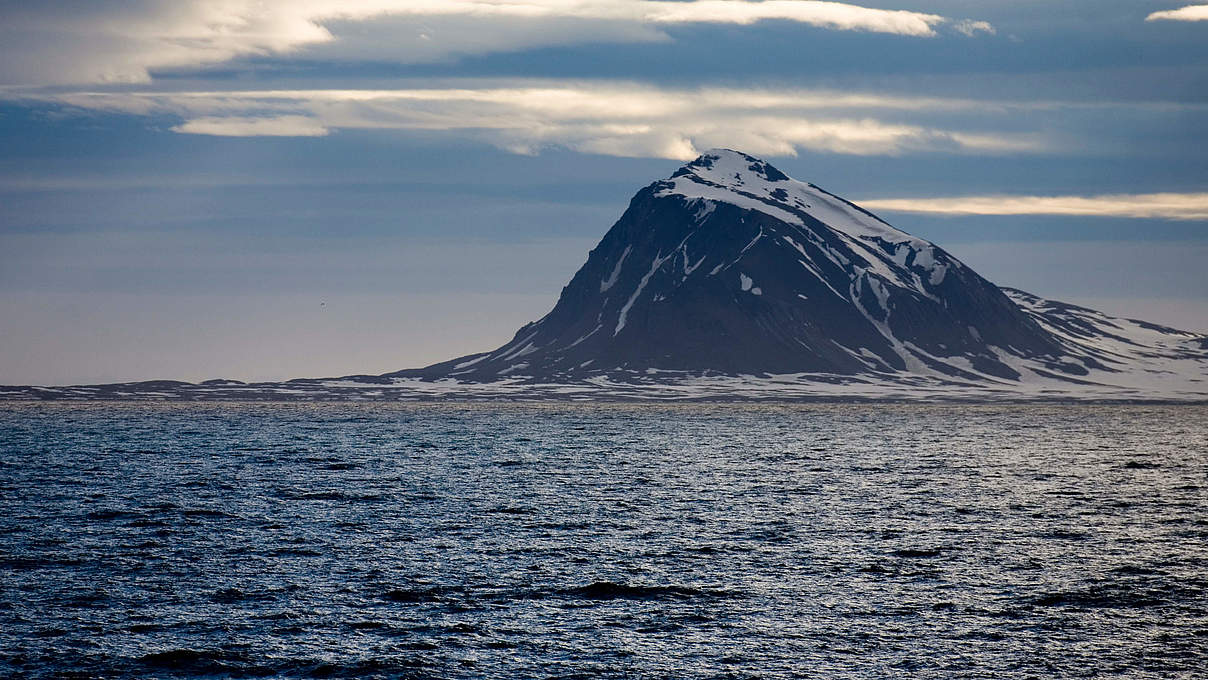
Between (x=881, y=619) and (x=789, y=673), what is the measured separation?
866cm

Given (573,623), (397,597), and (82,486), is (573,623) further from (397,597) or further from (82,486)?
(82,486)

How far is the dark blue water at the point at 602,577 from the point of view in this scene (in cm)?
4131

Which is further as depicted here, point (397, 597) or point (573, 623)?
point (397, 597)

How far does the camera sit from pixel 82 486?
103 metres

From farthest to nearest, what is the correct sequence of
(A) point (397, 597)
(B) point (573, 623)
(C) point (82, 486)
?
(C) point (82, 486)
(A) point (397, 597)
(B) point (573, 623)

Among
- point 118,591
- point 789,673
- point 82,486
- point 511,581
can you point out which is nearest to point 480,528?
point 511,581

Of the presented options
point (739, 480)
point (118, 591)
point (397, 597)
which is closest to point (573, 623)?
point (397, 597)

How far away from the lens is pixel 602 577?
5653 centimetres

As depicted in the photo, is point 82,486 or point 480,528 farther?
point 82,486

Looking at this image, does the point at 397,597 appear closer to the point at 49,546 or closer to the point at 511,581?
the point at 511,581

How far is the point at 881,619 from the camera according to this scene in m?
47.1

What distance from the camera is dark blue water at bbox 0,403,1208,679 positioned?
41.3 meters

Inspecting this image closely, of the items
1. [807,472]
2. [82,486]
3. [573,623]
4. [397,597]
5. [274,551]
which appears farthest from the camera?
[807,472]

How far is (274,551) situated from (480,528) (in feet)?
45.5
